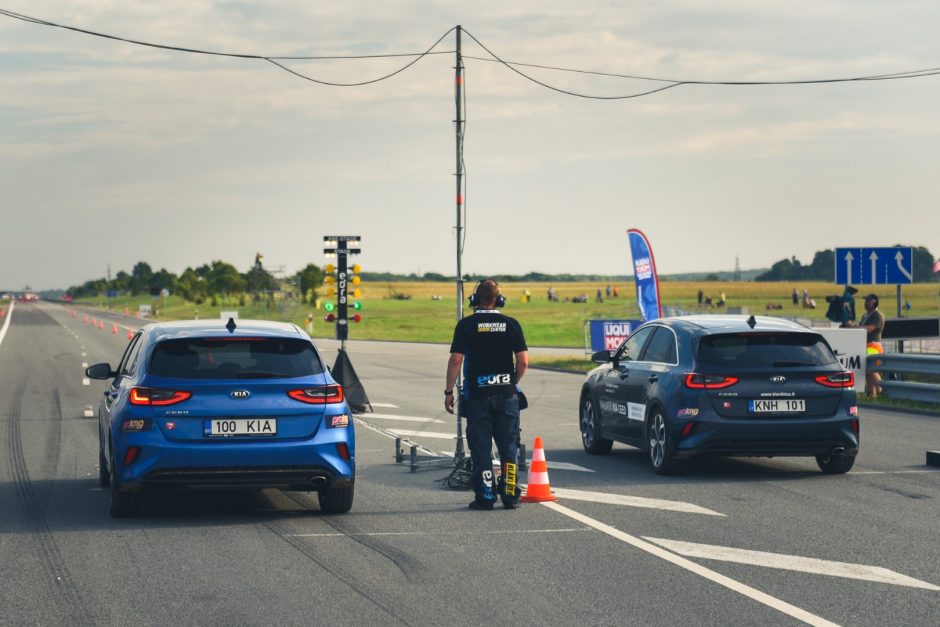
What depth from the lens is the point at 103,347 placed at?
47.9 metres

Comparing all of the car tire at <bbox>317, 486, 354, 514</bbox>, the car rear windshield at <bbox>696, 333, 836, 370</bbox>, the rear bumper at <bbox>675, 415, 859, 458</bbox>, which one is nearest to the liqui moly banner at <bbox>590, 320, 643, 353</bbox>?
the car rear windshield at <bbox>696, 333, 836, 370</bbox>

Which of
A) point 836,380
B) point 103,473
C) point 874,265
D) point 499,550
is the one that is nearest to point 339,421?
point 499,550

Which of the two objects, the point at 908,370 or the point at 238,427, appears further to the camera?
the point at 908,370

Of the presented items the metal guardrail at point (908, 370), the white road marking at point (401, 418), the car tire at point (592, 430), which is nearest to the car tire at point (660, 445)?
the car tire at point (592, 430)

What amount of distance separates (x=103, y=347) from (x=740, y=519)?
41292 mm

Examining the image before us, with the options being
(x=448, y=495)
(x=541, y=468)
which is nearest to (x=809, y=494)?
(x=541, y=468)

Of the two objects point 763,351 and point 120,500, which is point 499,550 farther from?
point 763,351

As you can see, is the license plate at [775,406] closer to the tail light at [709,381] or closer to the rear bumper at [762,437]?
the rear bumper at [762,437]

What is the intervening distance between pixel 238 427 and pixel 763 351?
216 inches

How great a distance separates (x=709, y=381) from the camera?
12180 mm

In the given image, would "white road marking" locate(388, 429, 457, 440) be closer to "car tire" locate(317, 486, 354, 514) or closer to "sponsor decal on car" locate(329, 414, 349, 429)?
"car tire" locate(317, 486, 354, 514)

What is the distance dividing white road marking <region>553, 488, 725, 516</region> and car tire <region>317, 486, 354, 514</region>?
2042 mm

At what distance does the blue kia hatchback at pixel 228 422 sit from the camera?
9477 mm

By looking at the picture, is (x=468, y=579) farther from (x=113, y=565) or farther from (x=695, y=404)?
(x=695, y=404)
